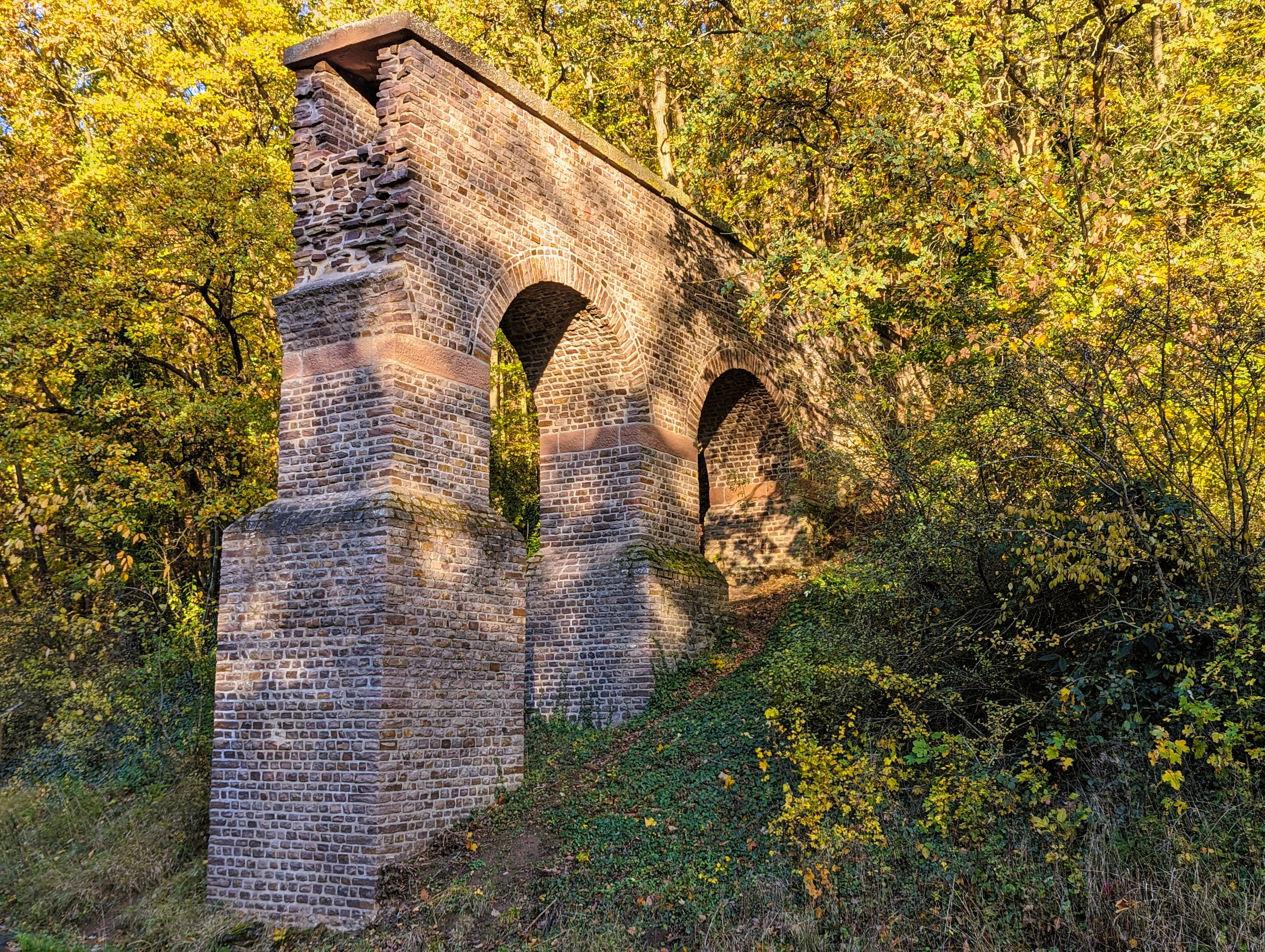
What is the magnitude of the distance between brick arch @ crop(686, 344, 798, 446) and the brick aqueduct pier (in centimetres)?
90

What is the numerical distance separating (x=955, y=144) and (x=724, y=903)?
29.0 feet

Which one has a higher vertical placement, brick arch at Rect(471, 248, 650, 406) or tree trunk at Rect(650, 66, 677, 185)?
tree trunk at Rect(650, 66, 677, 185)

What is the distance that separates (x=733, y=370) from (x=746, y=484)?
231 centimetres

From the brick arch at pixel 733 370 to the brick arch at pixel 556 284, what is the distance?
1.33m

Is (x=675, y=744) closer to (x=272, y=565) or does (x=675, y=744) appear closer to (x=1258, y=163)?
(x=272, y=565)

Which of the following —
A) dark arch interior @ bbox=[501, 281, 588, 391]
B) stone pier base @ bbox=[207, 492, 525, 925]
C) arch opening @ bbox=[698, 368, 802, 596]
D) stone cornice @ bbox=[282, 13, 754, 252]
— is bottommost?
stone pier base @ bbox=[207, 492, 525, 925]

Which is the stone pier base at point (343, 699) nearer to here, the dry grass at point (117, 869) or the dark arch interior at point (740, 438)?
the dry grass at point (117, 869)

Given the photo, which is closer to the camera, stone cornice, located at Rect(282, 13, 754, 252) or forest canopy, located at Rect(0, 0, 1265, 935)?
forest canopy, located at Rect(0, 0, 1265, 935)

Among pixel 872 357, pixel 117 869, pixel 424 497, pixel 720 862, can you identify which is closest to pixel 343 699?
pixel 424 497

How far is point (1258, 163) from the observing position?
402 inches

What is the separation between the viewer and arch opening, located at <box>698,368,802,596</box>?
1579 cm

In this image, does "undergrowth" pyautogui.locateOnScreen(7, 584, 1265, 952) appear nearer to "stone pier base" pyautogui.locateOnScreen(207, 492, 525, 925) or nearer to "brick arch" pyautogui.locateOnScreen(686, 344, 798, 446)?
"stone pier base" pyautogui.locateOnScreen(207, 492, 525, 925)

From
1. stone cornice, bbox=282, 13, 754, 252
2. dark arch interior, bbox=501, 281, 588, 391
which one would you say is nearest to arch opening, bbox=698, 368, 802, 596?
dark arch interior, bbox=501, 281, 588, 391

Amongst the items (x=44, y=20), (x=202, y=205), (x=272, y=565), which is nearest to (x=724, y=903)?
(x=272, y=565)
